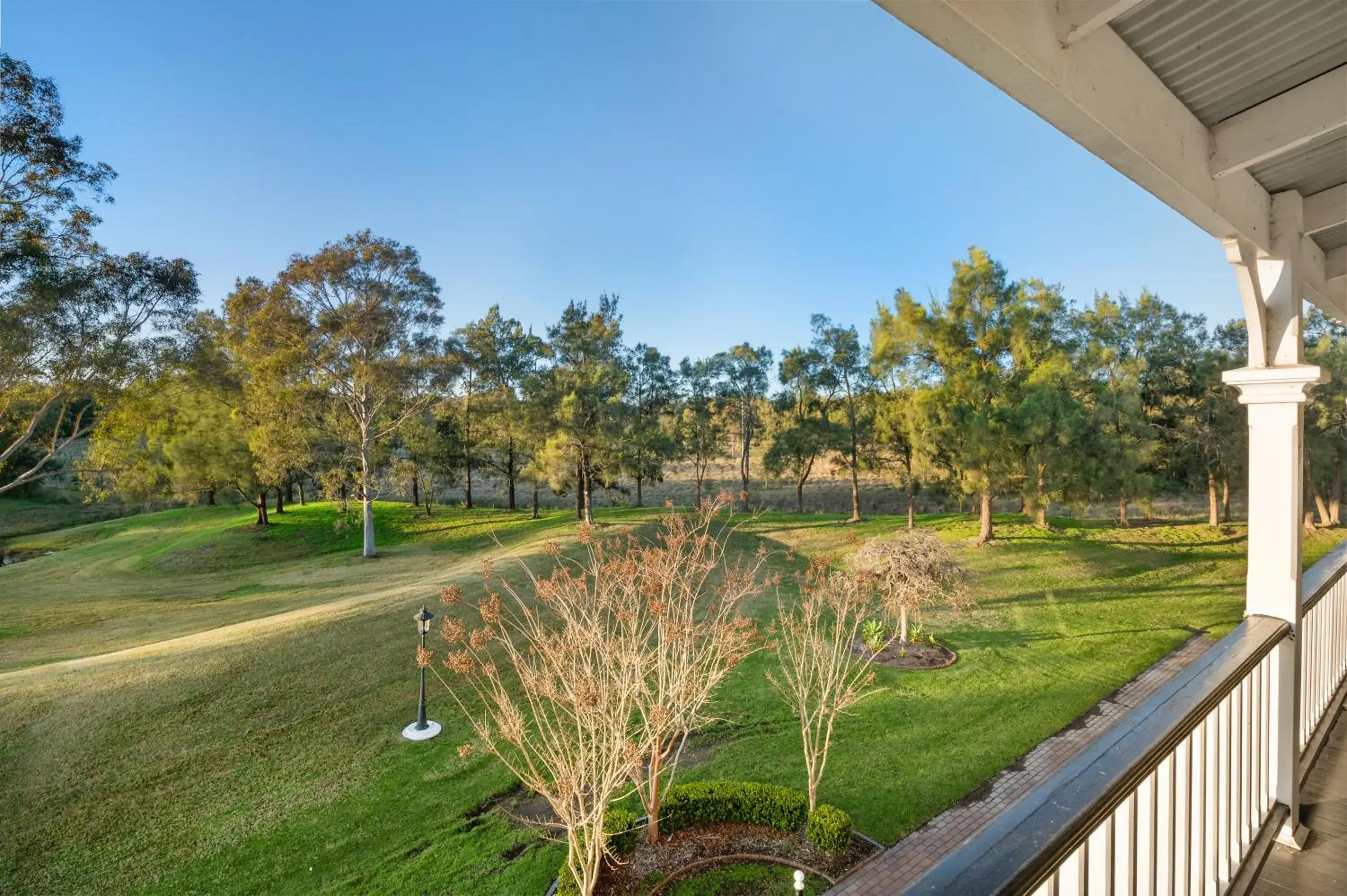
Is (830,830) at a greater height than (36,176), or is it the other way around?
(36,176)

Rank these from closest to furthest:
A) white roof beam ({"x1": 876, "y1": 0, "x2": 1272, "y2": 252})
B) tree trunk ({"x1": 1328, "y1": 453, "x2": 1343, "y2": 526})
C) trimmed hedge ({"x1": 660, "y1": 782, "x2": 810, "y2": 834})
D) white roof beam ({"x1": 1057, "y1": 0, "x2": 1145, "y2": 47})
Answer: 1. white roof beam ({"x1": 876, "y1": 0, "x2": 1272, "y2": 252})
2. white roof beam ({"x1": 1057, "y1": 0, "x2": 1145, "y2": 47})
3. trimmed hedge ({"x1": 660, "y1": 782, "x2": 810, "y2": 834})
4. tree trunk ({"x1": 1328, "y1": 453, "x2": 1343, "y2": 526})

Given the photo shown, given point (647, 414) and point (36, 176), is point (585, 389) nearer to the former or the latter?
point (647, 414)

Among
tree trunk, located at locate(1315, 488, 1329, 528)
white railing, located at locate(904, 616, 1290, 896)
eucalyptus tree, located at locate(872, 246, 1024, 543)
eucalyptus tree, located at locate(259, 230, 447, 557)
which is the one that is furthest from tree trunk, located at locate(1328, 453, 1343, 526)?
eucalyptus tree, located at locate(259, 230, 447, 557)

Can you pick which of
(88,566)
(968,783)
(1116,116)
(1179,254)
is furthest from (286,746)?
(1179,254)

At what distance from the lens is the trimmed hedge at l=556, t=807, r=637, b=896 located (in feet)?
14.7

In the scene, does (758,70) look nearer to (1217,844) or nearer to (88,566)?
(1217,844)

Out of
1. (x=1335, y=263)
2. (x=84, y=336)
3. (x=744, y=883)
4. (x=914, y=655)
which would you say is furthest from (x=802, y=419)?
(x=1335, y=263)

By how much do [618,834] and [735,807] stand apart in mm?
1204

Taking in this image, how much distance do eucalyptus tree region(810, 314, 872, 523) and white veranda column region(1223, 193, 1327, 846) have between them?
19676 mm

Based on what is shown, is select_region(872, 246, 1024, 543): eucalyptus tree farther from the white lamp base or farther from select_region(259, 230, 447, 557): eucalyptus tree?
select_region(259, 230, 447, 557): eucalyptus tree

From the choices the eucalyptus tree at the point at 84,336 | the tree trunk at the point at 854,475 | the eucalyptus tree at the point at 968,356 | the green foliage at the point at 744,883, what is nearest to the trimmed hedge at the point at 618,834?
the green foliage at the point at 744,883

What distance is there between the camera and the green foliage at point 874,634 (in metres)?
8.81

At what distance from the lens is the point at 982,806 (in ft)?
18.4

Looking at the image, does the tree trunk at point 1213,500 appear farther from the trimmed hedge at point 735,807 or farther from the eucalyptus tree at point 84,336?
the eucalyptus tree at point 84,336
